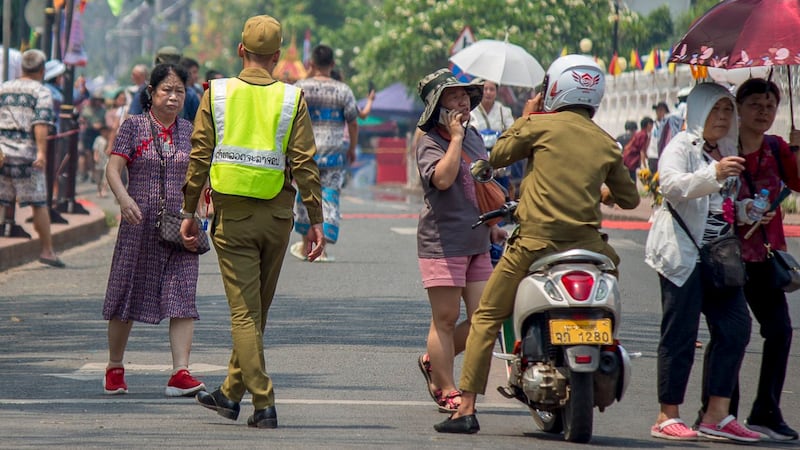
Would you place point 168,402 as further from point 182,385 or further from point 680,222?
point 680,222

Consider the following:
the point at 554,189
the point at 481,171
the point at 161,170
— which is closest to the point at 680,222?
the point at 554,189

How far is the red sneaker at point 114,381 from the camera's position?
818 cm

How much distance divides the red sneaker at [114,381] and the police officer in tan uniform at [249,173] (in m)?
1.02

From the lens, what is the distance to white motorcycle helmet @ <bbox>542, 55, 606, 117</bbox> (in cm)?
696

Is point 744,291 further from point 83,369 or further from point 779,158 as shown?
point 83,369

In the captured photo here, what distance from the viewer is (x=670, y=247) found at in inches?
282

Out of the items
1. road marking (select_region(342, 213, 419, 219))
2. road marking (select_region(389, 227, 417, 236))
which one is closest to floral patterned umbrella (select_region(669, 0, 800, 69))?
road marking (select_region(389, 227, 417, 236))

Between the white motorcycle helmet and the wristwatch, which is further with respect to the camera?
the wristwatch

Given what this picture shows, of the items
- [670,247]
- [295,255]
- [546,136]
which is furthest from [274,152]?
[295,255]

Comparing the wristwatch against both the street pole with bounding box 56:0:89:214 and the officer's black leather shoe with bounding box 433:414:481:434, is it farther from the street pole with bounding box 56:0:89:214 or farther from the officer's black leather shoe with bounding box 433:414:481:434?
the street pole with bounding box 56:0:89:214

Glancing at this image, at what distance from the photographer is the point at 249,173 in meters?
7.17

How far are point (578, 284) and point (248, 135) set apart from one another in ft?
5.27

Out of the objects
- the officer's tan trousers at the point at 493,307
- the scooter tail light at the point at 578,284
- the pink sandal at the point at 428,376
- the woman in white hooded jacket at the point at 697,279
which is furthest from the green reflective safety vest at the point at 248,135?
the woman in white hooded jacket at the point at 697,279

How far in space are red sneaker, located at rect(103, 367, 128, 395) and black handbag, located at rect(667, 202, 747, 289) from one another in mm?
2884
